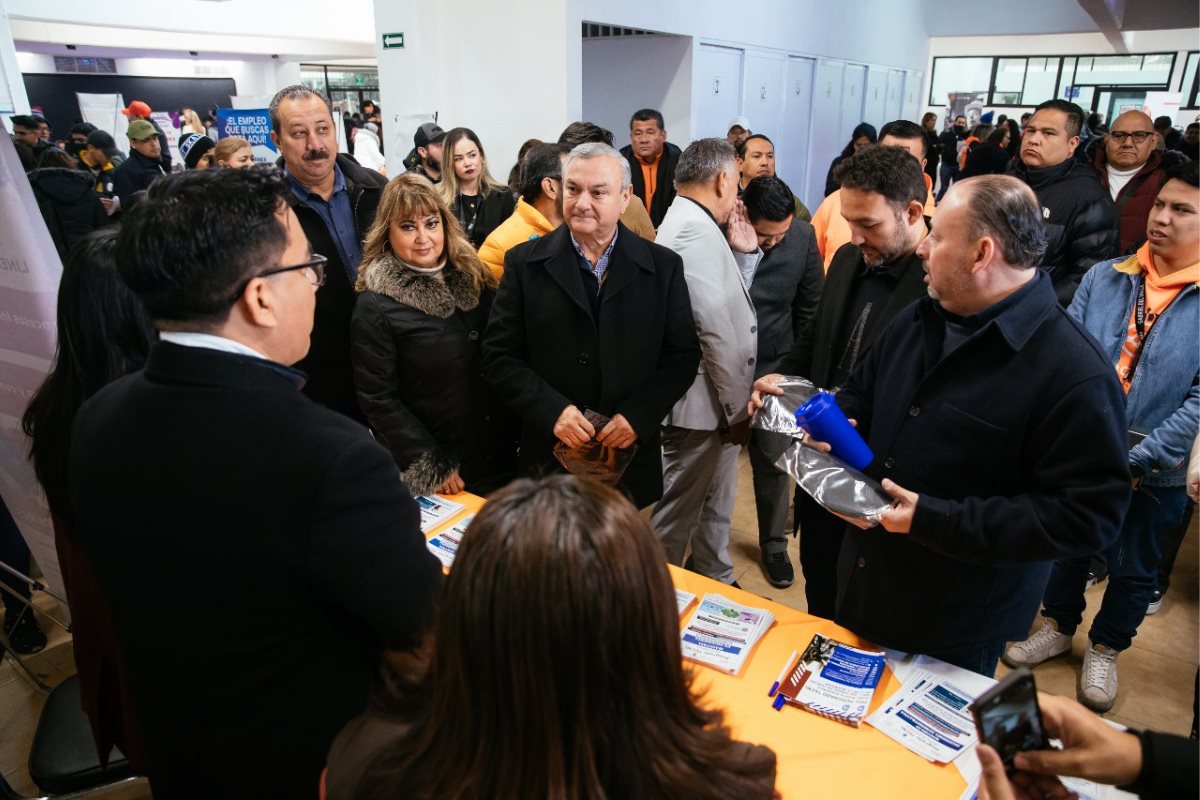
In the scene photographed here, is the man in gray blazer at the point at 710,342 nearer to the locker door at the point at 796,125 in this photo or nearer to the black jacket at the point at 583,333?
the black jacket at the point at 583,333

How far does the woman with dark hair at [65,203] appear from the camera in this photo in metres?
4.57

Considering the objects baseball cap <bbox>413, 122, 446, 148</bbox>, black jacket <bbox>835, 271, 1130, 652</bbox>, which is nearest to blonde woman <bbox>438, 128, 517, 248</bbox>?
baseball cap <bbox>413, 122, 446, 148</bbox>

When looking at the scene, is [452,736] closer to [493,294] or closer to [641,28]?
[493,294]

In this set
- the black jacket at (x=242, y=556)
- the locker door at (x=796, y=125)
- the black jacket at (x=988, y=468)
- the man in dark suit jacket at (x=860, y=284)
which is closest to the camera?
the black jacket at (x=242, y=556)

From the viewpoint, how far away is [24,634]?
9.52 ft

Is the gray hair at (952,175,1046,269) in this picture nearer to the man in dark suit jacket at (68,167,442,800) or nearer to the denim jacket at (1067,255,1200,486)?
the denim jacket at (1067,255,1200,486)

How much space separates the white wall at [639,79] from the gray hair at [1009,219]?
5.90 meters

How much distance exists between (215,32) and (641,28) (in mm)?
8140

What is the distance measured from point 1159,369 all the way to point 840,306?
1100 millimetres

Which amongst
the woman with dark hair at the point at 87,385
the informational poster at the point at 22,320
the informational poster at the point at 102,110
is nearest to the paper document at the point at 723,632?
the woman with dark hair at the point at 87,385

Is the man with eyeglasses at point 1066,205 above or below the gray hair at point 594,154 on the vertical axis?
below

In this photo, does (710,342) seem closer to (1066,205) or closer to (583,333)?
(583,333)

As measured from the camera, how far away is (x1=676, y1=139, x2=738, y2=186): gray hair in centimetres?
264

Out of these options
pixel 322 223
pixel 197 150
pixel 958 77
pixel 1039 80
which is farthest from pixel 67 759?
pixel 1039 80
